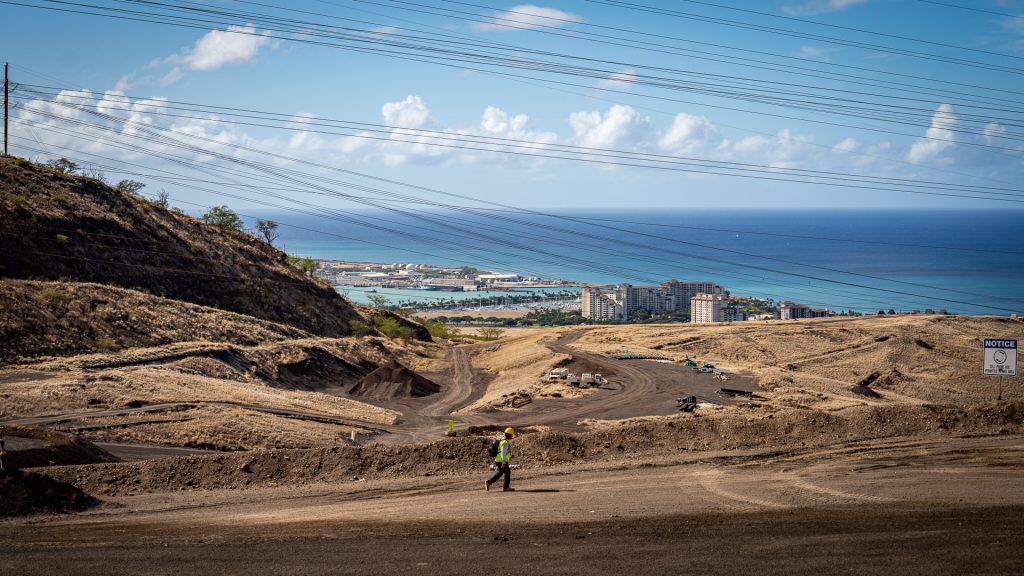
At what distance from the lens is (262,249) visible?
9606 centimetres

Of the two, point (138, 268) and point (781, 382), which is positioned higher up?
point (138, 268)

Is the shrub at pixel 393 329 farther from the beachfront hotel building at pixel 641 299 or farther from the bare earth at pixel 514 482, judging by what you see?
the beachfront hotel building at pixel 641 299

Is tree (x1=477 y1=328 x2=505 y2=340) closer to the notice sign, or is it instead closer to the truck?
the truck

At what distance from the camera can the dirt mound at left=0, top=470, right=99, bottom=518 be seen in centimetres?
2223

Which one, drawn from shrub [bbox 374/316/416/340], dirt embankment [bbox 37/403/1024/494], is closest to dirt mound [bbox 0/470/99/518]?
dirt embankment [bbox 37/403/1024/494]

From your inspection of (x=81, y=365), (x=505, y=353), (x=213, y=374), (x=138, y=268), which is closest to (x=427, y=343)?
(x=505, y=353)

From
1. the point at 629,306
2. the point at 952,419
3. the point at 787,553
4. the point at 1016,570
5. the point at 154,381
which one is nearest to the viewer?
the point at 1016,570

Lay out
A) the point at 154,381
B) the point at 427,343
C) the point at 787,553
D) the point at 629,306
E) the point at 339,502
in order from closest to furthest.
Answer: the point at 787,553 → the point at 339,502 → the point at 154,381 → the point at 427,343 → the point at 629,306

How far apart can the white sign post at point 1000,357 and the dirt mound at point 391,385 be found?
37157 millimetres

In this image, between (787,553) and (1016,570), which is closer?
(1016,570)

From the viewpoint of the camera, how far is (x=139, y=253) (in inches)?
2990

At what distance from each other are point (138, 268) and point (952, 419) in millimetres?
65970

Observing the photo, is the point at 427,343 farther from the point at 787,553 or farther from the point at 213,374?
the point at 787,553

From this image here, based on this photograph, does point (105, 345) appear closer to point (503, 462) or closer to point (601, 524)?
point (503, 462)
